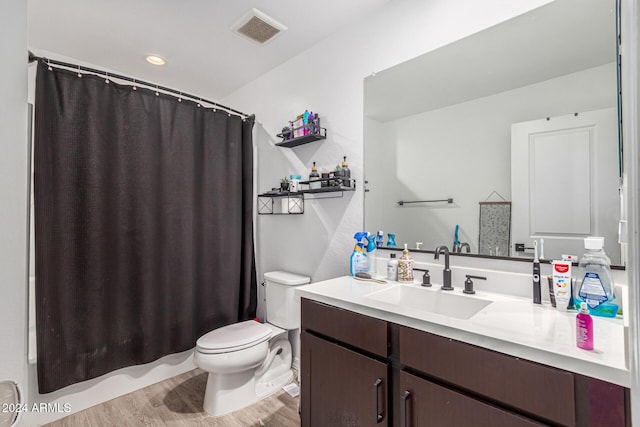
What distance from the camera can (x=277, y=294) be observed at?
2059mm

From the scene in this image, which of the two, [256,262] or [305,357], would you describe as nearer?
[305,357]

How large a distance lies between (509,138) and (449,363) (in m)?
0.99

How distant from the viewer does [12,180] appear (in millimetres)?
499

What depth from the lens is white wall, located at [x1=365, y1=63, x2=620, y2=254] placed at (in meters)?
1.15

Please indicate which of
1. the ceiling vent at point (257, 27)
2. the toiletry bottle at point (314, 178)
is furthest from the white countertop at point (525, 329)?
the ceiling vent at point (257, 27)

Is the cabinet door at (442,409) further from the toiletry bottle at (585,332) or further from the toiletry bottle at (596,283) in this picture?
the toiletry bottle at (596,283)

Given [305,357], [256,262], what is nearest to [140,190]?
[256,262]

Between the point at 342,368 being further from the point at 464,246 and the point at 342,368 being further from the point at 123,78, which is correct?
the point at 123,78

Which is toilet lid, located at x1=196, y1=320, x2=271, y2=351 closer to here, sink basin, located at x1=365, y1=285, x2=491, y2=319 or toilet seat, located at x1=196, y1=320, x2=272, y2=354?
toilet seat, located at x1=196, y1=320, x2=272, y2=354

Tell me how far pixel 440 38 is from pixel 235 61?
1.52 m

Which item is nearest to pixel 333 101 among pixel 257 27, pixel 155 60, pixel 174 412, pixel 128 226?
pixel 257 27

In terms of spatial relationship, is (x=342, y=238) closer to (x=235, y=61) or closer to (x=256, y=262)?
(x=256, y=262)

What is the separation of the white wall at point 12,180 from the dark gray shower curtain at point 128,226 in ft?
4.60

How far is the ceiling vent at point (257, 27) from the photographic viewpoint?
5.75 ft
